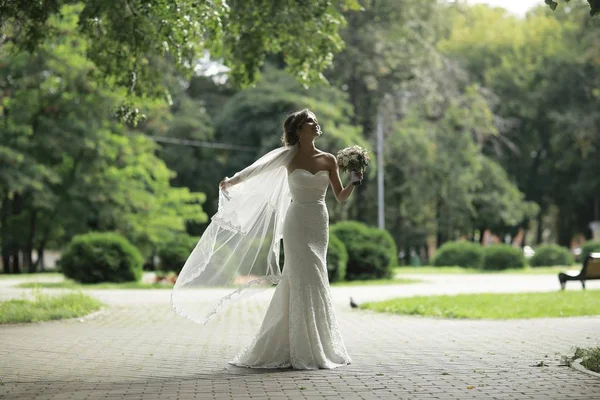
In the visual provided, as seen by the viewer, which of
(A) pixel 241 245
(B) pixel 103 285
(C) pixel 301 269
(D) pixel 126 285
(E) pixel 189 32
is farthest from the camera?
(D) pixel 126 285

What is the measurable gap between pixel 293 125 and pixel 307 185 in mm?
654

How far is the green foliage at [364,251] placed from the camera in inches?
1270

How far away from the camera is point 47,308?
1755 cm

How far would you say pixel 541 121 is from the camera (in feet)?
→ 206

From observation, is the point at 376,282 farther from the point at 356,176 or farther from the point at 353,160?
the point at 356,176

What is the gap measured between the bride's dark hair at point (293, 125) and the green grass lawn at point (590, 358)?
365 cm

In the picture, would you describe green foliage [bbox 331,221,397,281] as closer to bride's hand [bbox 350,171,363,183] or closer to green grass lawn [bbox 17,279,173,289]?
green grass lawn [bbox 17,279,173,289]

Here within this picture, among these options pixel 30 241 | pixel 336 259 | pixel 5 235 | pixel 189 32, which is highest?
pixel 189 32

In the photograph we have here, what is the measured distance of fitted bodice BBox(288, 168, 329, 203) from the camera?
10.3 meters

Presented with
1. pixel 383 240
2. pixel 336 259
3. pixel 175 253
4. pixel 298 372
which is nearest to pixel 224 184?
pixel 298 372

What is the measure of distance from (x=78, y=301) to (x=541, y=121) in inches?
1909

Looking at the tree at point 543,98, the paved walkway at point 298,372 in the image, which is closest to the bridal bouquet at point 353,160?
the paved walkway at point 298,372

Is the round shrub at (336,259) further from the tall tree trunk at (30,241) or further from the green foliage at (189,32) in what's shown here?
the tall tree trunk at (30,241)

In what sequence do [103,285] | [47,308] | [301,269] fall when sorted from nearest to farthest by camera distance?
1. [301,269]
2. [47,308]
3. [103,285]
